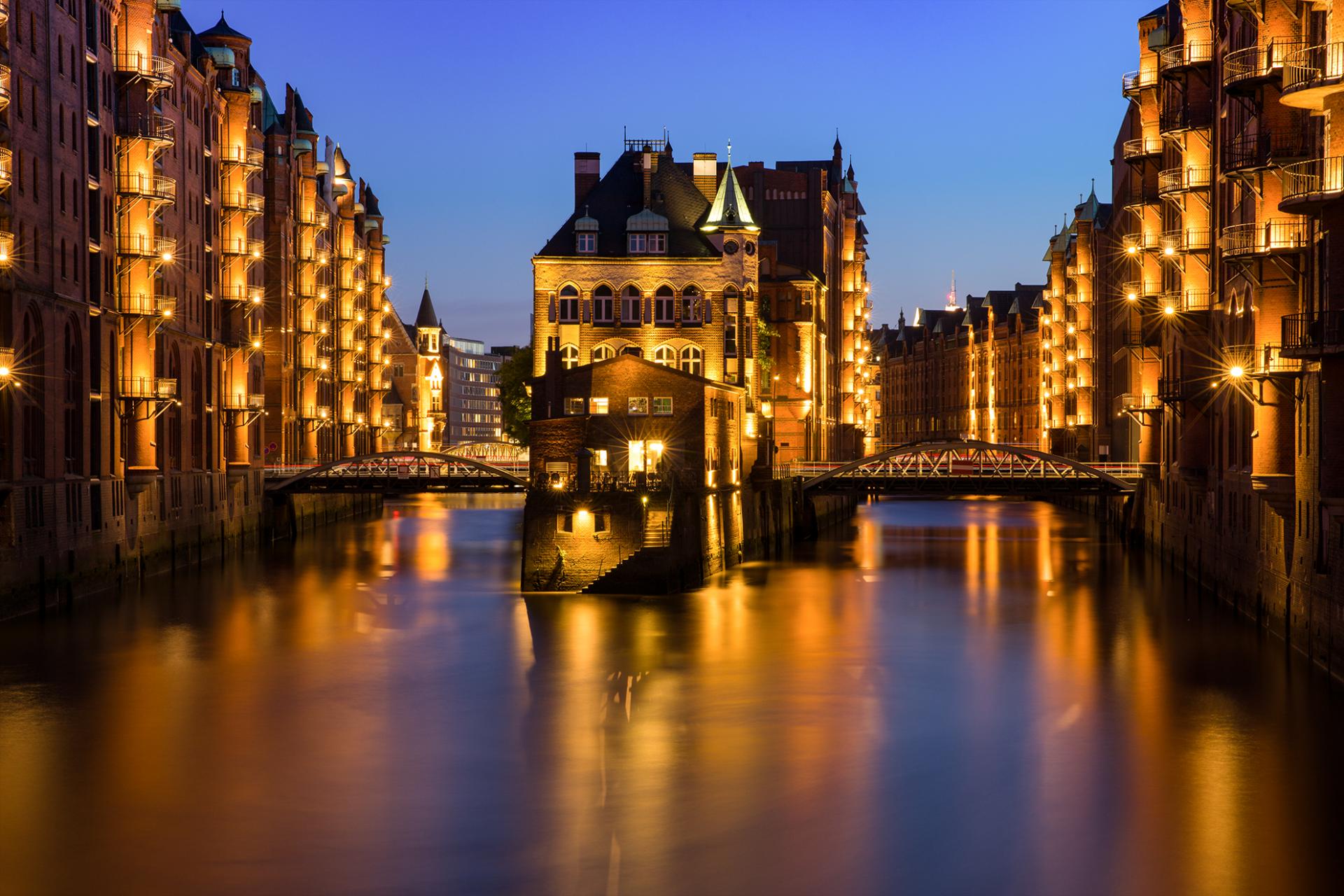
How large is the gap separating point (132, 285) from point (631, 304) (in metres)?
27.4

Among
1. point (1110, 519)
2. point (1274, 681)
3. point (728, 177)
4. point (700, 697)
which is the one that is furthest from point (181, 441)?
point (1110, 519)

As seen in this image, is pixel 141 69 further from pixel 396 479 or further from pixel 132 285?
pixel 396 479

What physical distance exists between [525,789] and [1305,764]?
16.1 meters

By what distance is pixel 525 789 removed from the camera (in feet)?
108

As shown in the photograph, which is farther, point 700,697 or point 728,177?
point 728,177

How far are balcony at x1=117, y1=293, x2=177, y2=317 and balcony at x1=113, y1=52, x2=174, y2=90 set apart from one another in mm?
8240

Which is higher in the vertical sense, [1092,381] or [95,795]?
[1092,381]

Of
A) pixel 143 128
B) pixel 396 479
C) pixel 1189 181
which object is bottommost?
pixel 396 479

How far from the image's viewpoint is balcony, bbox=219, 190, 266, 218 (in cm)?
8394

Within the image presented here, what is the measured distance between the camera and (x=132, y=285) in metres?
65.6

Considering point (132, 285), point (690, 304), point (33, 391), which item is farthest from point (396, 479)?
point (33, 391)

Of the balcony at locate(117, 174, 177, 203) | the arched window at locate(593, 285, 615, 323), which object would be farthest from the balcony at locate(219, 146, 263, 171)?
the arched window at locate(593, 285, 615, 323)

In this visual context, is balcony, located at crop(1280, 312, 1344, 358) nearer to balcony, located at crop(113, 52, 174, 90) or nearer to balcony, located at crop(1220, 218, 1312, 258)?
balcony, located at crop(1220, 218, 1312, 258)

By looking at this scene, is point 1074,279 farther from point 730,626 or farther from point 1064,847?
point 1064,847
